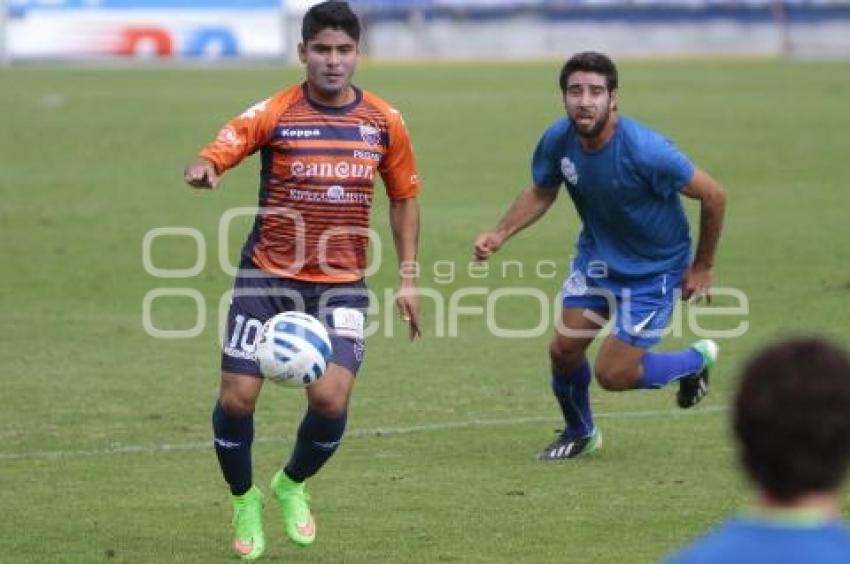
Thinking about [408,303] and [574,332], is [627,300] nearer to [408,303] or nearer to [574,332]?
[574,332]

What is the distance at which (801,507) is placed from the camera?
11.6ft

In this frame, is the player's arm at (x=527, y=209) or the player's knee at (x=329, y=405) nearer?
the player's knee at (x=329, y=405)

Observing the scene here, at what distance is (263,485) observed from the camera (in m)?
9.67

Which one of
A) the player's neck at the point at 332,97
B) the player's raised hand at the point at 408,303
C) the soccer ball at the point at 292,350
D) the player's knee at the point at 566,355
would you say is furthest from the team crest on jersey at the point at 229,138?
the player's knee at the point at 566,355

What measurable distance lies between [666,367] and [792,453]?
22.4 ft

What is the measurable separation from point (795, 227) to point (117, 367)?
31.2ft

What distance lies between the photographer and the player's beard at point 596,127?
9.59 metres

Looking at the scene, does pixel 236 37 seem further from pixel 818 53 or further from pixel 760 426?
pixel 760 426

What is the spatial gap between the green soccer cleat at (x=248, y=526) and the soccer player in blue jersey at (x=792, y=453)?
4722mm

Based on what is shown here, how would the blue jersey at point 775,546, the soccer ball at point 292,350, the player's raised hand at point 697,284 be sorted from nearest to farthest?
the blue jersey at point 775,546 < the soccer ball at point 292,350 < the player's raised hand at point 697,284

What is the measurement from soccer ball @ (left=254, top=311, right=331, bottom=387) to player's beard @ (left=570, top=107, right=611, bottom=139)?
2177 millimetres

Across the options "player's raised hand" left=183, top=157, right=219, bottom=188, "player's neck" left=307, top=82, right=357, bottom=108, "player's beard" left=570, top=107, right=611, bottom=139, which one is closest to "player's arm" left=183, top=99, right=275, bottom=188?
"player's raised hand" left=183, top=157, right=219, bottom=188

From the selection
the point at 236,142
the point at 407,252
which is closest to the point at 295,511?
the point at 407,252

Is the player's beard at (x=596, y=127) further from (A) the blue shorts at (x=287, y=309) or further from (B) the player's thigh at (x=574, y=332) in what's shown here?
(A) the blue shorts at (x=287, y=309)
